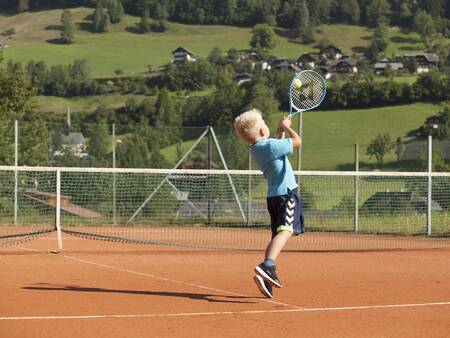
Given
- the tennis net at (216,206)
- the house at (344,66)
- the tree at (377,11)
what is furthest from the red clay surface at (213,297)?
the tree at (377,11)

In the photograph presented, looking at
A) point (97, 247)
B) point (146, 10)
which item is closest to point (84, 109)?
point (146, 10)

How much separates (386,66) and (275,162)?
10344 centimetres

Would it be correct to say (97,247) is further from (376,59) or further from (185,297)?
(376,59)

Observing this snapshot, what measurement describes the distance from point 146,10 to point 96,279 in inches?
5440

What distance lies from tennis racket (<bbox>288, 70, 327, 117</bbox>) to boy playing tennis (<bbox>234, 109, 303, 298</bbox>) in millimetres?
1431

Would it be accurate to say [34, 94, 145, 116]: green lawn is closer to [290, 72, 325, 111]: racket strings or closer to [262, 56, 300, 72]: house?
[262, 56, 300, 72]: house

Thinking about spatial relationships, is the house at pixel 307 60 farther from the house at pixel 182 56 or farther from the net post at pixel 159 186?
the net post at pixel 159 186

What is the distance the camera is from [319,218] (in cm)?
2136

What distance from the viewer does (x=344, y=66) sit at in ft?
388

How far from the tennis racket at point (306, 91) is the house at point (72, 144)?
14.4m

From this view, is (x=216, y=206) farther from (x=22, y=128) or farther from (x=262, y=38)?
(x=262, y=38)

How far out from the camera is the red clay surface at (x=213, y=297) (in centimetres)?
744

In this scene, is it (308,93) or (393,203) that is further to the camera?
(393,203)

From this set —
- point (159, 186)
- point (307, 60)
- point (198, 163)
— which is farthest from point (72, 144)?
point (307, 60)
